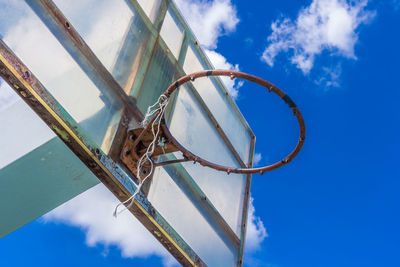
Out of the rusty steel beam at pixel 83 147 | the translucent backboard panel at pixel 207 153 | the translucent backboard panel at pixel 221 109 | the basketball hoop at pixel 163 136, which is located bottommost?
the rusty steel beam at pixel 83 147

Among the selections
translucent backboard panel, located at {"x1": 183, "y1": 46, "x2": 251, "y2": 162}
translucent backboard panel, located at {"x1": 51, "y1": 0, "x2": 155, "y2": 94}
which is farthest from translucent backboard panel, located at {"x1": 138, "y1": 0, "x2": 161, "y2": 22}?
translucent backboard panel, located at {"x1": 183, "y1": 46, "x2": 251, "y2": 162}

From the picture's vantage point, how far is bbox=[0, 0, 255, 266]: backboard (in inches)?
81.3

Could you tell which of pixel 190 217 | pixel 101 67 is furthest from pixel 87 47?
pixel 190 217

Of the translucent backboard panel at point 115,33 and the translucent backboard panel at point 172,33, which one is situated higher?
the translucent backboard panel at point 172,33

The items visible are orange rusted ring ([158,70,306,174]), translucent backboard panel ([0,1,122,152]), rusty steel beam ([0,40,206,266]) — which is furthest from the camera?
orange rusted ring ([158,70,306,174])

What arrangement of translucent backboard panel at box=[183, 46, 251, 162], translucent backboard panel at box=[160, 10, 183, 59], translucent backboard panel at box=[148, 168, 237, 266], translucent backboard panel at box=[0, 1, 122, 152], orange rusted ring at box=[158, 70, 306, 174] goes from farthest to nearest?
translucent backboard panel at box=[183, 46, 251, 162]
translucent backboard panel at box=[160, 10, 183, 59]
translucent backboard panel at box=[148, 168, 237, 266]
orange rusted ring at box=[158, 70, 306, 174]
translucent backboard panel at box=[0, 1, 122, 152]

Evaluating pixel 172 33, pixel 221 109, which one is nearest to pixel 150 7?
pixel 172 33

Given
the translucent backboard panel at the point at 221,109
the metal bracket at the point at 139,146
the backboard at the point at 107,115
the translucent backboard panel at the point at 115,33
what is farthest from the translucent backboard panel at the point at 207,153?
the translucent backboard panel at the point at 115,33

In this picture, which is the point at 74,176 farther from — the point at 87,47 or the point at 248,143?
the point at 248,143

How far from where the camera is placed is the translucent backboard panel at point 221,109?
366 centimetres

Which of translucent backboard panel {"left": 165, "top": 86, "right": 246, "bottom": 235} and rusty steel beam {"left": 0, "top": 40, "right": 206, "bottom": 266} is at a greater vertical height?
translucent backboard panel {"left": 165, "top": 86, "right": 246, "bottom": 235}

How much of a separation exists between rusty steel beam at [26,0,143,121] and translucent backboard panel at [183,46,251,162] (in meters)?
0.99

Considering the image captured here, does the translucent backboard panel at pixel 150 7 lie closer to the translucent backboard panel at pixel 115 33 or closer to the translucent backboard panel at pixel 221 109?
the translucent backboard panel at pixel 115 33

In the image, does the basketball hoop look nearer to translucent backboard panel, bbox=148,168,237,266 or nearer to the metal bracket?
the metal bracket
